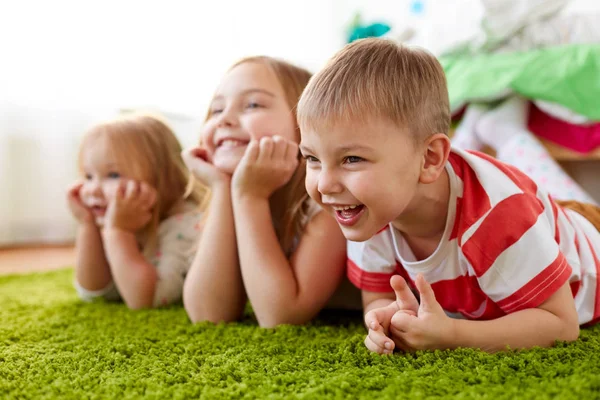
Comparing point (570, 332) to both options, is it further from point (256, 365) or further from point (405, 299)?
point (256, 365)

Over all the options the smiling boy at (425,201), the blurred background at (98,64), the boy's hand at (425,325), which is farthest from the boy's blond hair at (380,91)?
the blurred background at (98,64)

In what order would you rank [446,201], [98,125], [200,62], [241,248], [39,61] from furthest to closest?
[200,62], [39,61], [98,125], [241,248], [446,201]

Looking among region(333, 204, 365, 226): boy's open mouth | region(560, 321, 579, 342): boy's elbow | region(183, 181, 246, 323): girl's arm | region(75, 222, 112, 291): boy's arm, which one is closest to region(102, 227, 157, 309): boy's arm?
region(75, 222, 112, 291): boy's arm

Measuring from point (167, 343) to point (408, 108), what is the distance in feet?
1.71

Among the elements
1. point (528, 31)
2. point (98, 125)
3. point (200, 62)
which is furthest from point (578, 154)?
point (200, 62)

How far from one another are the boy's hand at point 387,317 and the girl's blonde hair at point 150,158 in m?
0.72

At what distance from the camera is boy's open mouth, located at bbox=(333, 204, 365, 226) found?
0.80m

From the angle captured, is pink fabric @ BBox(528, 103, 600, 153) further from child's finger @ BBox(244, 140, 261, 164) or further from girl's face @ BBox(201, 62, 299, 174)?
child's finger @ BBox(244, 140, 261, 164)

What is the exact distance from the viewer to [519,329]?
2.60 ft

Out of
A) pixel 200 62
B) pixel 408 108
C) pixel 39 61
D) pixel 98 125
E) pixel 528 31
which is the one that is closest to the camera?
pixel 408 108

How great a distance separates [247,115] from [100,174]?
1.51 ft

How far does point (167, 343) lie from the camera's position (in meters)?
0.95

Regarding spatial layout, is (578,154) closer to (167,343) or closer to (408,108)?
(408,108)

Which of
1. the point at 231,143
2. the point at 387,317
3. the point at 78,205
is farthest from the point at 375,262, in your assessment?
the point at 78,205
